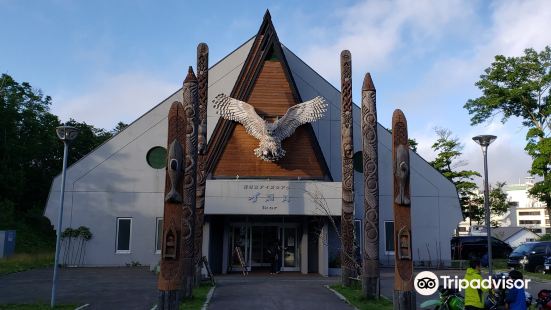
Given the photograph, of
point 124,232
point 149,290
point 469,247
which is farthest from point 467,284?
point 469,247

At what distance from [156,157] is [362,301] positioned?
53.8 ft

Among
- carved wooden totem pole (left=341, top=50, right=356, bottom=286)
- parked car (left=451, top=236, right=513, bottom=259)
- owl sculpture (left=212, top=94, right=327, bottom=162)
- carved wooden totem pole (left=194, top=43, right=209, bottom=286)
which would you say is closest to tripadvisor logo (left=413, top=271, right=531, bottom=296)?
carved wooden totem pole (left=341, top=50, right=356, bottom=286)

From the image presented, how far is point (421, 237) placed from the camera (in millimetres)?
26750

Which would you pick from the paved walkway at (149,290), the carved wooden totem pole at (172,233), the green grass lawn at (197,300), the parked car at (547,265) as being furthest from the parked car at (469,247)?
the carved wooden totem pole at (172,233)

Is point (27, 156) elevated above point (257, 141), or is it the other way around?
point (27, 156)

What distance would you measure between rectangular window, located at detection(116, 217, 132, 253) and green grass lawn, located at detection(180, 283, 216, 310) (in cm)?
1087

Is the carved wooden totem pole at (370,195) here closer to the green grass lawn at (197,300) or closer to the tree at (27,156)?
the green grass lawn at (197,300)

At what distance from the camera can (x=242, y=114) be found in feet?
73.2

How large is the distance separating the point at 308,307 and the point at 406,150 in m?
5.25

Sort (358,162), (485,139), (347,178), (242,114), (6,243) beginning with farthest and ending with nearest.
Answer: (6,243) < (358,162) < (242,114) < (347,178) < (485,139)

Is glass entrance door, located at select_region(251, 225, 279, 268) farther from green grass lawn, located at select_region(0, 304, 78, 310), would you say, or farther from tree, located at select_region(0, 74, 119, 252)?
tree, located at select_region(0, 74, 119, 252)

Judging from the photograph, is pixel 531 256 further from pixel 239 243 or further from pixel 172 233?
pixel 172 233

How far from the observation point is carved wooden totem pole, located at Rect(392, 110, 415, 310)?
10.6m

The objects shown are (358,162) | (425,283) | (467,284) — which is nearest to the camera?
(467,284)
